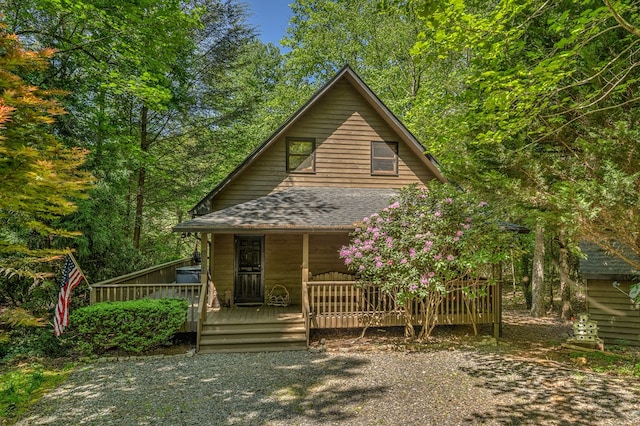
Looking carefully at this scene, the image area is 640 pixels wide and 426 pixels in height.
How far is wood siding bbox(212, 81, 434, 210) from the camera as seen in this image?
36.6 ft

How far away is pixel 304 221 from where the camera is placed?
8.65 m

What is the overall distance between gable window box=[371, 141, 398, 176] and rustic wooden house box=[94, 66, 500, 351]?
0.03m

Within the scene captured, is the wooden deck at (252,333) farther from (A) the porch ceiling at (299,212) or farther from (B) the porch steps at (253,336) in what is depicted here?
(A) the porch ceiling at (299,212)

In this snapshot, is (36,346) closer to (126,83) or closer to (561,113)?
(126,83)

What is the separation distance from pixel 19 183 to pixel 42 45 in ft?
29.8

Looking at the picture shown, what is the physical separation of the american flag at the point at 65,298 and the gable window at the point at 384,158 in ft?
28.7

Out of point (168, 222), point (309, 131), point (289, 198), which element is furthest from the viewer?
point (168, 222)

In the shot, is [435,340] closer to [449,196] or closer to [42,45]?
[449,196]

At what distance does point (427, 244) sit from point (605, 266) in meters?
6.77

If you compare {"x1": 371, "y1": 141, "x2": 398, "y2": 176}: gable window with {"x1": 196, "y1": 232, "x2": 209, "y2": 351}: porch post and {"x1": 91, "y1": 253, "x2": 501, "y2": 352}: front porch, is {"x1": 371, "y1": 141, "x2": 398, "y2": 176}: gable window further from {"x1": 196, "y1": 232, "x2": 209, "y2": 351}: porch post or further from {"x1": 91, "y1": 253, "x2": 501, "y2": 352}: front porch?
{"x1": 196, "y1": 232, "x2": 209, "y2": 351}: porch post

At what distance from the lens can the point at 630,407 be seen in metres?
4.78

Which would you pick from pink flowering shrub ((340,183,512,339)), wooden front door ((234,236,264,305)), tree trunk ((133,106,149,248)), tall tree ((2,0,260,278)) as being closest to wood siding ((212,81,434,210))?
wooden front door ((234,236,264,305))

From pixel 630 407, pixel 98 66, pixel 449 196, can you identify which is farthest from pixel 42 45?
pixel 630 407

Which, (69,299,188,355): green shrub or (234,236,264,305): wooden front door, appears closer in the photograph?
(69,299,188,355): green shrub
